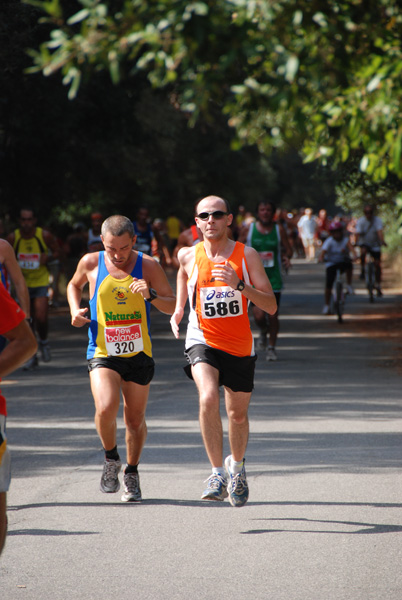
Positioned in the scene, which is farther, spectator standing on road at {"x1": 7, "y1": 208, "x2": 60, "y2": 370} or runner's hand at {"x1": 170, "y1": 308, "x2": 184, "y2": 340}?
spectator standing on road at {"x1": 7, "y1": 208, "x2": 60, "y2": 370}

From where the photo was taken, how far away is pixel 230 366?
6.70 metres

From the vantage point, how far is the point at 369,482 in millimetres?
7145

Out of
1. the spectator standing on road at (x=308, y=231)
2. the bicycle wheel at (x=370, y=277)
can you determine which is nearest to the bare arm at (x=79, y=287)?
the bicycle wheel at (x=370, y=277)

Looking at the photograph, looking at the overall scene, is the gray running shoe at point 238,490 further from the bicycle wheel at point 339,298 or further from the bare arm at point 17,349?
the bicycle wheel at point 339,298

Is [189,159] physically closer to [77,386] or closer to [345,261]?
[345,261]

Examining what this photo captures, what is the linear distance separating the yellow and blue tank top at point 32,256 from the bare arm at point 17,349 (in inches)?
368

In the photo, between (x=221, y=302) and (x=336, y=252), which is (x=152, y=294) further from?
(x=336, y=252)

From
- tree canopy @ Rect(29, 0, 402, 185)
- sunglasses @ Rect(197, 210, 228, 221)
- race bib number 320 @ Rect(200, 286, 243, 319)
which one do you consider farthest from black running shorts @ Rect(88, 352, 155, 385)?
tree canopy @ Rect(29, 0, 402, 185)

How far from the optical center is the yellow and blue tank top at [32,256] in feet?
44.0

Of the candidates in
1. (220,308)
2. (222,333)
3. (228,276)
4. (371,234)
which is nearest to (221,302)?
(220,308)

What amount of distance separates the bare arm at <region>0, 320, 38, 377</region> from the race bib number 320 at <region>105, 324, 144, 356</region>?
262 cm

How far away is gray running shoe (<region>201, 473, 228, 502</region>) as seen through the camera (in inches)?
253

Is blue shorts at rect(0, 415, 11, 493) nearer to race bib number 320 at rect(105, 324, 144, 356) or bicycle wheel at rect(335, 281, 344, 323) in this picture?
race bib number 320 at rect(105, 324, 144, 356)

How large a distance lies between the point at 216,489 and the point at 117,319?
4.16 ft
